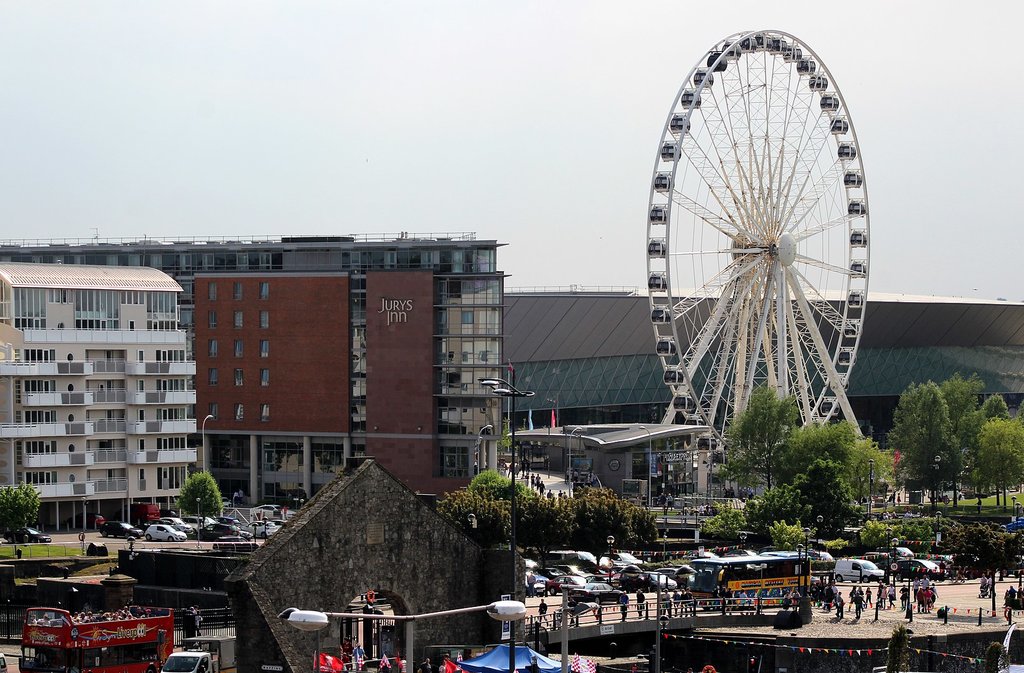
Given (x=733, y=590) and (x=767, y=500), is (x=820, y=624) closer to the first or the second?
(x=733, y=590)

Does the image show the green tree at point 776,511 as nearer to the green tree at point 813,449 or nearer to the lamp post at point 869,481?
the green tree at point 813,449

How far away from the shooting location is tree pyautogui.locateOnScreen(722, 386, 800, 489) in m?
117

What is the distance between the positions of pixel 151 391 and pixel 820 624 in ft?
175

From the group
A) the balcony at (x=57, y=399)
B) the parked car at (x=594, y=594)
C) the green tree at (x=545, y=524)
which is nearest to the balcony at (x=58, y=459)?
the balcony at (x=57, y=399)

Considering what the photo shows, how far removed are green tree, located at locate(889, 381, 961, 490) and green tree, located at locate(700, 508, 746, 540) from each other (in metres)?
32.9

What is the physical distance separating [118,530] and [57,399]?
10.7m

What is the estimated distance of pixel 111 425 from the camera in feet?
354

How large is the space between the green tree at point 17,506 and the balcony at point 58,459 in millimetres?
6412

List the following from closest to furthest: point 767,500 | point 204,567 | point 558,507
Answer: point 204,567 → point 558,507 → point 767,500

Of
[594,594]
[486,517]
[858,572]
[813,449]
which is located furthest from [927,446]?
[594,594]

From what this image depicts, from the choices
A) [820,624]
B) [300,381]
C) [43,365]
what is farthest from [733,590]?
[300,381]

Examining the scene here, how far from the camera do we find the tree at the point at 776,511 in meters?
99.0

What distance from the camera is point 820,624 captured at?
70250mm

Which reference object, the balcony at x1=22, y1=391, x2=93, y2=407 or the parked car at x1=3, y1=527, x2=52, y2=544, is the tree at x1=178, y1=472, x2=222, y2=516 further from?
the parked car at x1=3, y1=527, x2=52, y2=544
